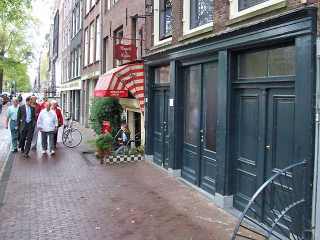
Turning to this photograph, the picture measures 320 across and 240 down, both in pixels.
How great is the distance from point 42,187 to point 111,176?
1.86 metres

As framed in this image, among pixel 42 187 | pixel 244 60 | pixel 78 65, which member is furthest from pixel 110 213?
pixel 78 65

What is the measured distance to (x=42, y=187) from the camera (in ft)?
32.5

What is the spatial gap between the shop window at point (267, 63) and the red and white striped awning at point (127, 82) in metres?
5.97

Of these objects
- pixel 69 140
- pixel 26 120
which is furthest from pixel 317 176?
pixel 69 140

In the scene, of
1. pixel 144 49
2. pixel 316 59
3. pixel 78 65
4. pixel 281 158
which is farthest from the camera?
pixel 78 65

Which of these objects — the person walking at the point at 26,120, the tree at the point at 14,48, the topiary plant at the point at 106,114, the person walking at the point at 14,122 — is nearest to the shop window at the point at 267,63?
the topiary plant at the point at 106,114

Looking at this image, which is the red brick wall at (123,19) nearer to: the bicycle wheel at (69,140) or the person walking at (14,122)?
the bicycle wheel at (69,140)

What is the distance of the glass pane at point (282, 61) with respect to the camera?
6512 millimetres

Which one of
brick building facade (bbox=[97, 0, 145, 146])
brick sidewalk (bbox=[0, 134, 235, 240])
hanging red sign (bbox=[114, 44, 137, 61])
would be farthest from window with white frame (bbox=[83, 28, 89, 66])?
brick sidewalk (bbox=[0, 134, 235, 240])

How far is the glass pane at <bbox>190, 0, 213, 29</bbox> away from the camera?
31.0 feet

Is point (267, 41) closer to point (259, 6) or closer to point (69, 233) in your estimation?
point (259, 6)

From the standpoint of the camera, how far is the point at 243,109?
7.89m

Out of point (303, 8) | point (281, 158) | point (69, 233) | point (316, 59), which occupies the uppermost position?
point (303, 8)

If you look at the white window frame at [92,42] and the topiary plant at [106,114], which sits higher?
the white window frame at [92,42]
